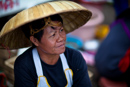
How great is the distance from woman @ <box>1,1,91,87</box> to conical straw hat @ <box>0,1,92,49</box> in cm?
1

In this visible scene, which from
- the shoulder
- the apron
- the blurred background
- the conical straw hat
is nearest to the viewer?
the conical straw hat

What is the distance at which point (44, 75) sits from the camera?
1.47 meters

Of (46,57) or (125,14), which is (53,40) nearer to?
(46,57)

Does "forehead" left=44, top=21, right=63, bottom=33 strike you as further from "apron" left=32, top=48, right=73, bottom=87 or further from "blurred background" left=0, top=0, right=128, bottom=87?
"blurred background" left=0, top=0, right=128, bottom=87

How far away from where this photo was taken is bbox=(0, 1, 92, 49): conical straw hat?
1.04m

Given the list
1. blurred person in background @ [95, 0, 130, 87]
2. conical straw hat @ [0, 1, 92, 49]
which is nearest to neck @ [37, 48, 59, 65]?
conical straw hat @ [0, 1, 92, 49]

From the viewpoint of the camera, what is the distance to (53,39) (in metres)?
1.32

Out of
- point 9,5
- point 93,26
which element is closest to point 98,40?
point 93,26

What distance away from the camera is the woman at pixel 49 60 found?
1316mm

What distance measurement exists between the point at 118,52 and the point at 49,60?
1194 millimetres

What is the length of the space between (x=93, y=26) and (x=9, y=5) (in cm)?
197

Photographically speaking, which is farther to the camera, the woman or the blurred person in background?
the blurred person in background

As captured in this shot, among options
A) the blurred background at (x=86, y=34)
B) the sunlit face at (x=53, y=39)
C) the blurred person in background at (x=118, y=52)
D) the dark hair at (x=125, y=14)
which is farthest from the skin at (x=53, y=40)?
the dark hair at (x=125, y=14)

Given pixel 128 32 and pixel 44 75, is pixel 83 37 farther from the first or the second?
pixel 44 75
